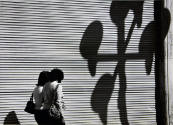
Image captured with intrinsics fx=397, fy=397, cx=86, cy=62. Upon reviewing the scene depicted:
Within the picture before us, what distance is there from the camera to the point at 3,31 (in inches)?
348

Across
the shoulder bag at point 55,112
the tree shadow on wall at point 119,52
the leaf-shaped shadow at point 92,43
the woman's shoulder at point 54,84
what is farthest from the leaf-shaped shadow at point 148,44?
the shoulder bag at point 55,112

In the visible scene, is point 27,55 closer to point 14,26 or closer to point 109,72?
point 14,26

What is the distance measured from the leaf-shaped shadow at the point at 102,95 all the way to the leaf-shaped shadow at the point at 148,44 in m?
0.99

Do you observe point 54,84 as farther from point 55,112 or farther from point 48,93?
point 55,112

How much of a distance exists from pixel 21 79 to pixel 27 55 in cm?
56

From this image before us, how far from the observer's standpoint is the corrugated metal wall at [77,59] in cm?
889

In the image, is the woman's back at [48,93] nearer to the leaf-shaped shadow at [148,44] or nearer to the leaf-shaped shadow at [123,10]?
the leaf-shaped shadow at [123,10]

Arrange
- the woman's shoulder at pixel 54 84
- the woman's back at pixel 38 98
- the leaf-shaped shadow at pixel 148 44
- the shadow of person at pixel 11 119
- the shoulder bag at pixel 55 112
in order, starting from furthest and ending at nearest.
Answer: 1. the leaf-shaped shadow at pixel 148 44
2. the shadow of person at pixel 11 119
3. the woman's back at pixel 38 98
4. the woman's shoulder at pixel 54 84
5. the shoulder bag at pixel 55 112

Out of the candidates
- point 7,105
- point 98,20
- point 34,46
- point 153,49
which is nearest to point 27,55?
point 34,46

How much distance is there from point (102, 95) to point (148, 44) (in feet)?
5.67

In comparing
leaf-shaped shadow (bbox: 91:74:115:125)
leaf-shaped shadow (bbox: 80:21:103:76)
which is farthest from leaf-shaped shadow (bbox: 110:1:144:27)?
leaf-shaped shadow (bbox: 91:74:115:125)

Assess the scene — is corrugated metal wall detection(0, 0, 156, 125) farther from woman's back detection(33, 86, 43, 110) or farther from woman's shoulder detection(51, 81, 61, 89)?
woman's shoulder detection(51, 81, 61, 89)

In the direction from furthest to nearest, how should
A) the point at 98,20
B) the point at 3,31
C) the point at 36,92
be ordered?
the point at 98,20, the point at 3,31, the point at 36,92

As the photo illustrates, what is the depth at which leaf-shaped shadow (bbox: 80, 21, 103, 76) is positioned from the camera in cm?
938
